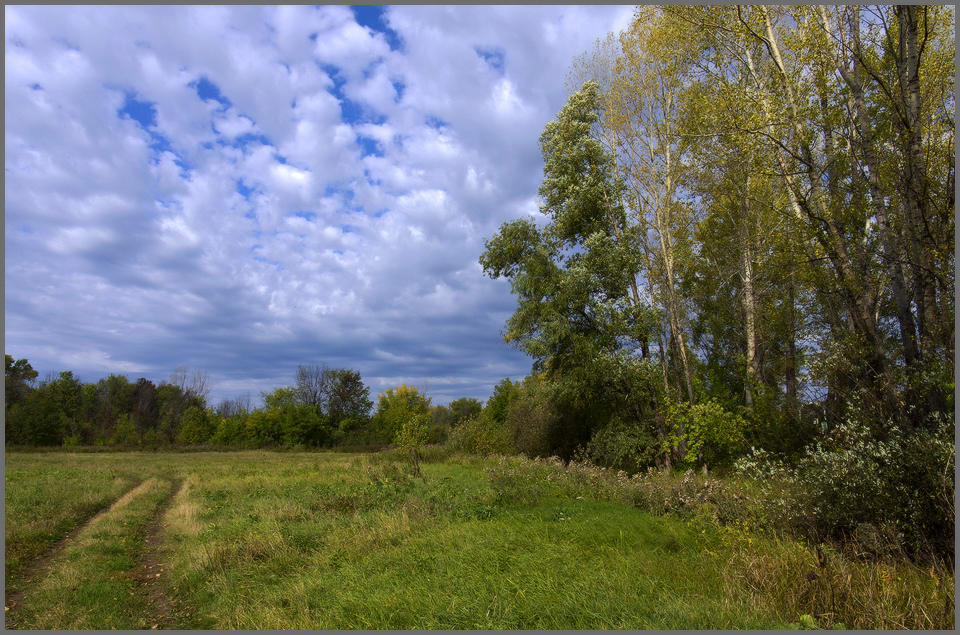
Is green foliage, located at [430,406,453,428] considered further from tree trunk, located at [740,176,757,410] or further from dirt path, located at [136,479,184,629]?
dirt path, located at [136,479,184,629]

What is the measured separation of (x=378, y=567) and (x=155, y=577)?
4.24 meters

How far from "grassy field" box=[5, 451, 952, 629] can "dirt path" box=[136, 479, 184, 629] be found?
1.3 inches

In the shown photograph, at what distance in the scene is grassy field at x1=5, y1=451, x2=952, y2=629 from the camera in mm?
4969

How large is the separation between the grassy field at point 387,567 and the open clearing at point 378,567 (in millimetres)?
25

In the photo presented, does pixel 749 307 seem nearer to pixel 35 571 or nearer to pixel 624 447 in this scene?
pixel 624 447

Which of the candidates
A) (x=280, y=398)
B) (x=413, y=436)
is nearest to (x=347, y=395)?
(x=280, y=398)

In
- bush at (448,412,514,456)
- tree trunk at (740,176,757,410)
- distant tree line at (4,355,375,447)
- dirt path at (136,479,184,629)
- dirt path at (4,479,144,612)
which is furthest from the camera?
distant tree line at (4,355,375,447)

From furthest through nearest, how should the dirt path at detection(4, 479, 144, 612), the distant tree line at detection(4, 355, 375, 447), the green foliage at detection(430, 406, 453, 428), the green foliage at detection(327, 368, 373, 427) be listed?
the green foliage at detection(430, 406, 453, 428) → the green foliage at detection(327, 368, 373, 427) → the distant tree line at detection(4, 355, 375, 447) → the dirt path at detection(4, 479, 144, 612)

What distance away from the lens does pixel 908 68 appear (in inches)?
287

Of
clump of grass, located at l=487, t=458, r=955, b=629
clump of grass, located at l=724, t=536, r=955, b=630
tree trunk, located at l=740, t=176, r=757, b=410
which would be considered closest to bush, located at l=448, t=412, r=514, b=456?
tree trunk, located at l=740, t=176, r=757, b=410

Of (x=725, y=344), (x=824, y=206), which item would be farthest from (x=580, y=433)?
(x=824, y=206)

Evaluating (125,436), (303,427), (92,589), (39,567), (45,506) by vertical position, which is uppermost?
(92,589)

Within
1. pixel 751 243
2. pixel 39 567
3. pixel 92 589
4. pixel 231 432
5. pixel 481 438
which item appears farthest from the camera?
pixel 231 432

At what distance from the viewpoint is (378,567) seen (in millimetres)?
6598
